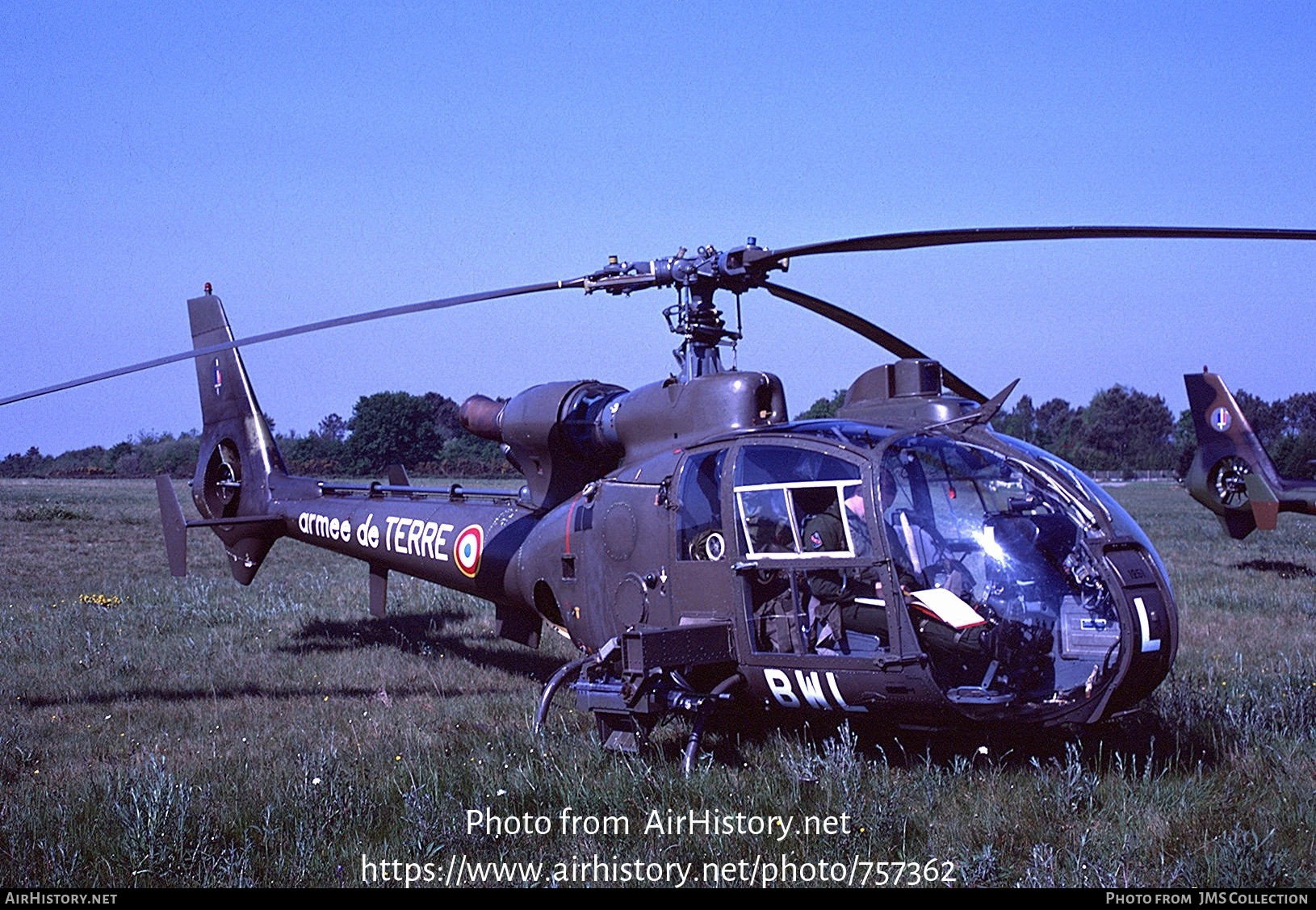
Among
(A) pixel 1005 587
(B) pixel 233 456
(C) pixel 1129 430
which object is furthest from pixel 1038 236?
(C) pixel 1129 430

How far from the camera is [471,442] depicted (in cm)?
4691

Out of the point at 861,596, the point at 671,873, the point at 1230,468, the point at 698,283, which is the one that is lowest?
the point at 671,873

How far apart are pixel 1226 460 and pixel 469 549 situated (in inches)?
610

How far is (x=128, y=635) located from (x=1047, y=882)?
11.2 meters

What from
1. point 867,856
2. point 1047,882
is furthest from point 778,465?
point 1047,882

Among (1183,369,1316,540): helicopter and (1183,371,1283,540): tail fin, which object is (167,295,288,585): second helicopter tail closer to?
(1183,371,1283,540): tail fin

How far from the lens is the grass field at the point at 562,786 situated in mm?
5035

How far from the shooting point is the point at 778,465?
250 inches

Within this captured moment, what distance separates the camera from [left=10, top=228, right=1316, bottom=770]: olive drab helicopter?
18.7 feet

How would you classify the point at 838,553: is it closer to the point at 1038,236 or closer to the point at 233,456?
the point at 1038,236

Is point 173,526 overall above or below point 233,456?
below

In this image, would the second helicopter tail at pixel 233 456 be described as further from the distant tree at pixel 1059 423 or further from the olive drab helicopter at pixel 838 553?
the distant tree at pixel 1059 423

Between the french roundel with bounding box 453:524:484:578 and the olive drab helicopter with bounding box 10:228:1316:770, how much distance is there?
1313 mm

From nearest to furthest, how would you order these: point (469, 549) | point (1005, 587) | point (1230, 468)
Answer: point (1005, 587), point (469, 549), point (1230, 468)
